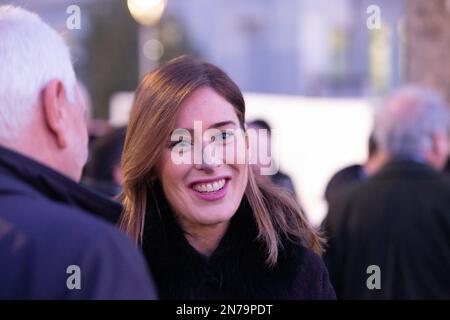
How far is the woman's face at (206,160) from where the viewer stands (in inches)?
91.6

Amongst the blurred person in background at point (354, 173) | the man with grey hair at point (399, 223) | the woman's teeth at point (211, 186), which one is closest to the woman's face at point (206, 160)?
the woman's teeth at point (211, 186)

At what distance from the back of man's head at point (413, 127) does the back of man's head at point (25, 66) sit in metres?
2.52

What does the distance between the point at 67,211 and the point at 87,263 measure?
12 centimetres

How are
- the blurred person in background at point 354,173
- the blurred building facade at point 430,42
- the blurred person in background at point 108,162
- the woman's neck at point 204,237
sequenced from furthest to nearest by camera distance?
the blurred building facade at point 430,42
the blurred person in background at point 108,162
the blurred person in background at point 354,173
the woman's neck at point 204,237

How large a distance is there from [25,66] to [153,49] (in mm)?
23395

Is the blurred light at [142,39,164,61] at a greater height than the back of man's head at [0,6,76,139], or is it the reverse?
the blurred light at [142,39,164,61]

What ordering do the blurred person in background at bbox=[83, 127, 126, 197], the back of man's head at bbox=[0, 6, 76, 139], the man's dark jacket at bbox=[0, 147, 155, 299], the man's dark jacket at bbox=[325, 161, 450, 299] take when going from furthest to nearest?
1. the blurred person in background at bbox=[83, 127, 126, 197]
2. the man's dark jacket at bbox=[325, 161, 450, 299]
3. the back of man's head at bbox=[0, 6, 76, 139]
4. the man's dark jacket at bbox=[0, 147, 155, 299]

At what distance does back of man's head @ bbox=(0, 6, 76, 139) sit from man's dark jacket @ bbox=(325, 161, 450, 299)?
231 centimetres

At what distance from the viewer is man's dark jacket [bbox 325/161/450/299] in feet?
12.2

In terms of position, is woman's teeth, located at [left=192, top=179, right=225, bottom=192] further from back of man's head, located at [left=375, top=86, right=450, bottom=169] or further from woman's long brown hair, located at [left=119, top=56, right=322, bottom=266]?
back of man's head, located at [left=375, top=86, right=450, bottom=169]

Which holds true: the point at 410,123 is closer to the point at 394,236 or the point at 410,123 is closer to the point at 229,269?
the point at 394,236

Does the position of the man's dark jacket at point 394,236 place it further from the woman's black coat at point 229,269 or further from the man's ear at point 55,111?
the man's ear at point 55,111

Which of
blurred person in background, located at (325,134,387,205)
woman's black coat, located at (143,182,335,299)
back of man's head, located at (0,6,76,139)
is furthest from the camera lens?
blurred person in background, located at (325,134,387,205)

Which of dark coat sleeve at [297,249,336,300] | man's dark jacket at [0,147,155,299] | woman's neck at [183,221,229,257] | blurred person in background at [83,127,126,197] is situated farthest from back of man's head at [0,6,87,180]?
blurred person in background at [83,127,126,197]
